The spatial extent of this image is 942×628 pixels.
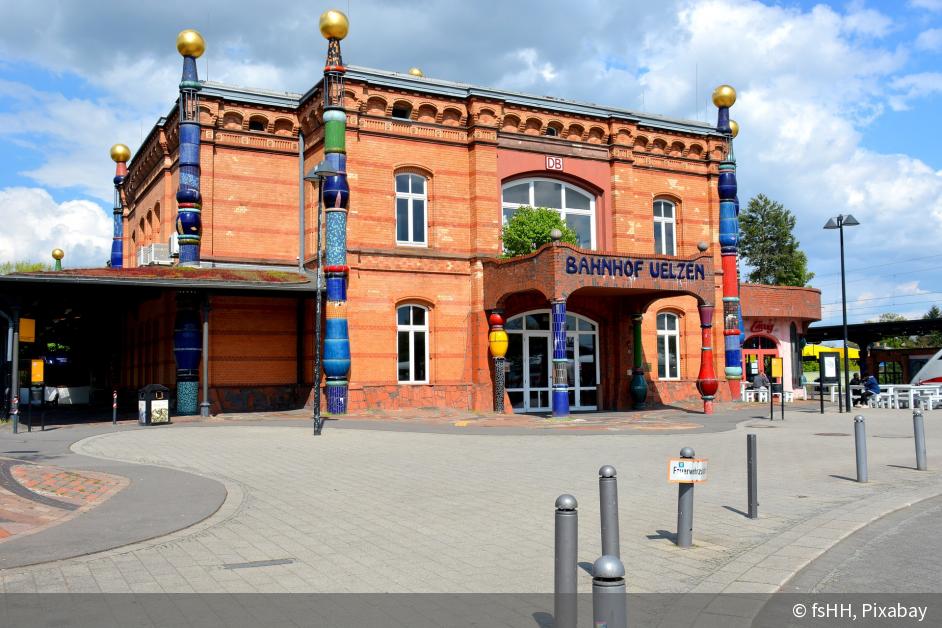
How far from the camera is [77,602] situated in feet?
18.2

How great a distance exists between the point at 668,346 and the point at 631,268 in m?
6.45

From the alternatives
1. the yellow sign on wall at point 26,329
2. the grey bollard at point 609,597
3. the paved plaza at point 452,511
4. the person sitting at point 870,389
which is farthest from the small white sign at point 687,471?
the person sitting at point 870,389

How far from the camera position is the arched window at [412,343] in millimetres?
24141

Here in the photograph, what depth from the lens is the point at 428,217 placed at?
81.6 feet

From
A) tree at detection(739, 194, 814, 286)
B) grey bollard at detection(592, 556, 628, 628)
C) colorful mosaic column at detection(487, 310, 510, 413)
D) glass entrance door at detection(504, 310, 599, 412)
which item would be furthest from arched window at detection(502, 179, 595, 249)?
tree at detection(739, 194, 814, 286)

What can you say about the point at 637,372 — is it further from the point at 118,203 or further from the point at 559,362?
the point at 118,203

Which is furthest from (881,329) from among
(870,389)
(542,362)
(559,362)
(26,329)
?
(26,329)

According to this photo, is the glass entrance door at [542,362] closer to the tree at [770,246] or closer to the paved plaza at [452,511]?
the paved plaza at [452,511]

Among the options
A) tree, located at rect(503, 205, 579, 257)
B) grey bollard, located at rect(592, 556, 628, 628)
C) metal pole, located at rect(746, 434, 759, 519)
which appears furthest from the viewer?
tree, located at rect(503, 205, 579, 257)

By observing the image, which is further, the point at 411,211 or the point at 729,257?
the point at 729,257

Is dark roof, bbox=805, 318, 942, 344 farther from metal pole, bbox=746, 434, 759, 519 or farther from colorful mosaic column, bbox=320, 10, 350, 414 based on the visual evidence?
metal pole, bbox=746, 434, 759, 519

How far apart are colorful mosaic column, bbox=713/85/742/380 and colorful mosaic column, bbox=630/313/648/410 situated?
4.18 meters

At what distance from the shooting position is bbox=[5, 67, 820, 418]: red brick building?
77.4 feet

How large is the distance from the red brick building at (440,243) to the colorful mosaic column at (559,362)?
55cm
